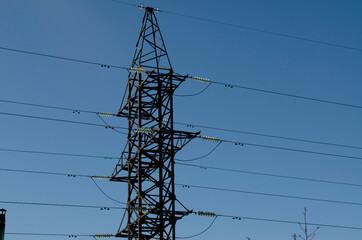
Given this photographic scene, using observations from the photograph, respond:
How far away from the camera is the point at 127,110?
39688 mm

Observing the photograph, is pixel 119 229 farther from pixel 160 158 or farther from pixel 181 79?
pixel 181 79

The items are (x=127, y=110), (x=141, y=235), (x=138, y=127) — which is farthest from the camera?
(x=127, y=110)

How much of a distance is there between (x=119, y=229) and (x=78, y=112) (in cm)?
902

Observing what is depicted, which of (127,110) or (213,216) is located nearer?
(213,216)

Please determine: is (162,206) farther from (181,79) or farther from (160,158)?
(181,79)

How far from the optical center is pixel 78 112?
1432 inches

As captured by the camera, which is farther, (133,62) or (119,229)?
(133,62)

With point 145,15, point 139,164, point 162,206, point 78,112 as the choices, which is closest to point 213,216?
point 162,206

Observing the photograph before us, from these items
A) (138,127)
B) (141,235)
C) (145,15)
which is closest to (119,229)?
(141,235)

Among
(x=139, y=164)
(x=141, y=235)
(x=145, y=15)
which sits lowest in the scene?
(x=141, y=235)

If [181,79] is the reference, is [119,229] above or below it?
below

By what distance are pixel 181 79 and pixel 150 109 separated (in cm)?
335

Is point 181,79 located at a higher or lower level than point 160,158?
higher

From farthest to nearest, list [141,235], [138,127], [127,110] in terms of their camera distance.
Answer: [127,110]
[138,127]
[141,235]
